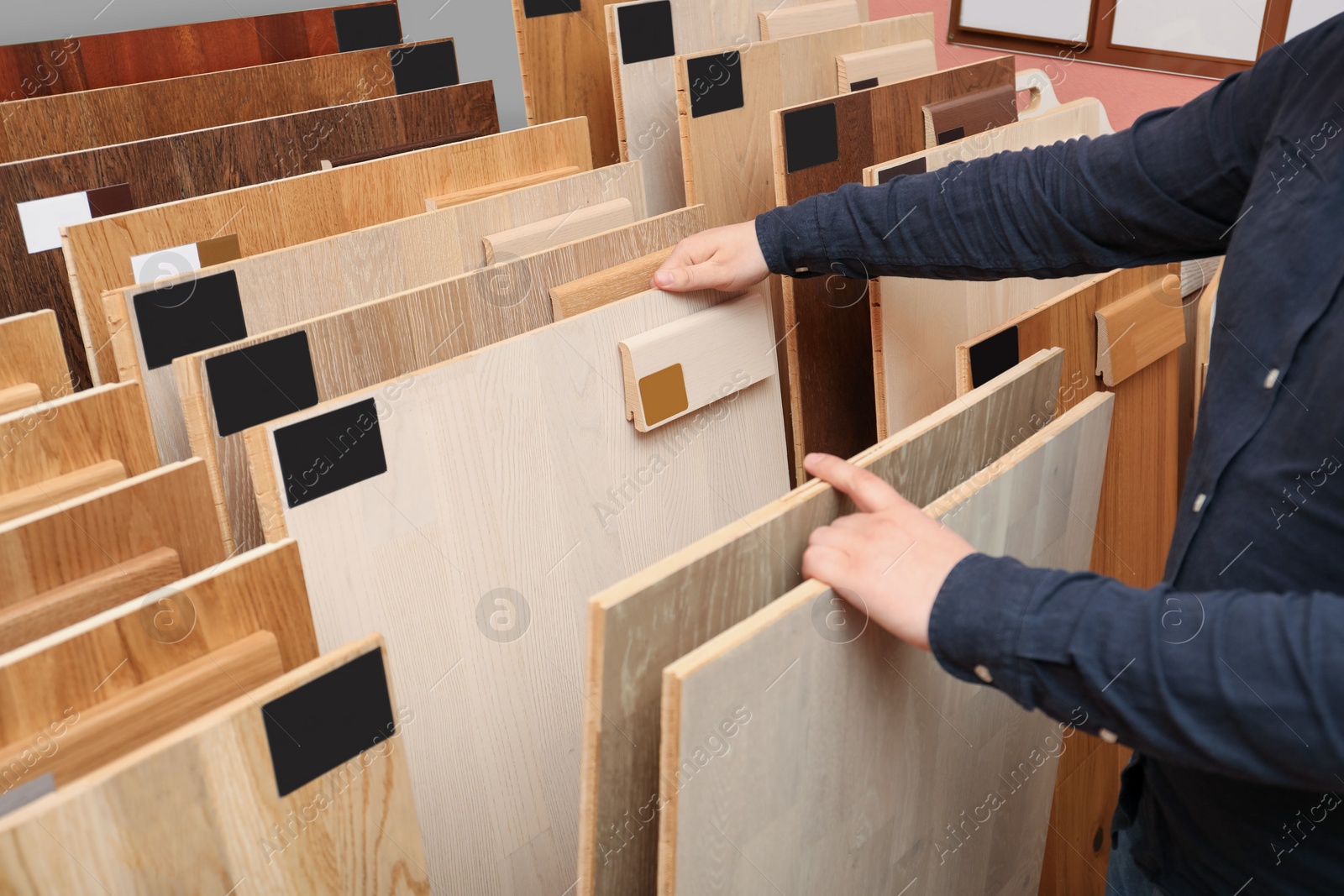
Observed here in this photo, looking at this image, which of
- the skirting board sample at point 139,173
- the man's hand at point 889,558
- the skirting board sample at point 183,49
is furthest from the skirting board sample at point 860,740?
the skirting board sample at point 183,49

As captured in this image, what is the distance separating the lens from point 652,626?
705mm

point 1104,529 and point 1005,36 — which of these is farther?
point 1005,36

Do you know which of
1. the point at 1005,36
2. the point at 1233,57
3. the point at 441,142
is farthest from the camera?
the point at 1005,36

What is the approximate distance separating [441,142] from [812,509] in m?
0.85

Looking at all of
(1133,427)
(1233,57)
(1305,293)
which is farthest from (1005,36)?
(1305,293)

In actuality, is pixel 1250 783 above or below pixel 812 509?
below

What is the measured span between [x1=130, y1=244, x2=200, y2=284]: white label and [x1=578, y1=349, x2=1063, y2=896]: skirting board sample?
65 cm

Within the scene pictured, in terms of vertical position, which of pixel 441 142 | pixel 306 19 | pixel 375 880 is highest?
pixel 306 19

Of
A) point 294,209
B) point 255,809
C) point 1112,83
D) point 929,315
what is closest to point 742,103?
point 929,315

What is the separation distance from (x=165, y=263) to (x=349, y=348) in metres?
0.28

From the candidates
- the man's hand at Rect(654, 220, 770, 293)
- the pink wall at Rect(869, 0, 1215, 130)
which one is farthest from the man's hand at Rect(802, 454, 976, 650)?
the pink wall at Rect(869, 0, 1215, 130)

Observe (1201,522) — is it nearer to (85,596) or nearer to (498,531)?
(498,531)

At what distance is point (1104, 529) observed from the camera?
4.68ft

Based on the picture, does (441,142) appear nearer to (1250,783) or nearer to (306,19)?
(306,19)
